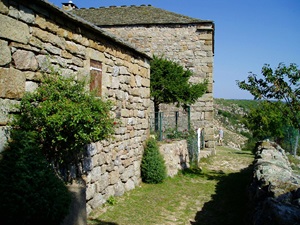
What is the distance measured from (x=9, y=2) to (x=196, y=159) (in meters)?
8.62

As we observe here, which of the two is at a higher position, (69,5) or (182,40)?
(69,5)

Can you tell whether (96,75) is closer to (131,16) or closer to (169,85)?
(169,85)

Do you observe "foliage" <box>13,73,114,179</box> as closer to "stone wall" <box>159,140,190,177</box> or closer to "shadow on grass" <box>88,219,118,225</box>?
"shadow on grass" <box>88,219,118,225</box>

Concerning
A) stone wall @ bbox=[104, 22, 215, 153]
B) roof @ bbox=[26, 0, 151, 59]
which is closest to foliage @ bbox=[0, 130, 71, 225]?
roof @ bbox=[26, 0, 151, 59]

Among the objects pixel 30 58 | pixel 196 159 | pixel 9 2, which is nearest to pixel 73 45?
pixel 30 58

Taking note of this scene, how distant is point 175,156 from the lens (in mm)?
9609

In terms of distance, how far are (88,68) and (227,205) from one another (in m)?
4.18

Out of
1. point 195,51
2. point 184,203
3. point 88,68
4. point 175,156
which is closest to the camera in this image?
point 88,68

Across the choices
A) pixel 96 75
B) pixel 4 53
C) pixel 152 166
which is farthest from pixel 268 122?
pixel 4 53

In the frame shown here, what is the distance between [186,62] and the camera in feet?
46.9

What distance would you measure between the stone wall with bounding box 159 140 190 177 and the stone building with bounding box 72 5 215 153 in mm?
3893

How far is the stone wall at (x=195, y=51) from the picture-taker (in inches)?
553

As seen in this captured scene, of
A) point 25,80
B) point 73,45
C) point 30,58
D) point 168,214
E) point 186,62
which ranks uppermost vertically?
point 186,62

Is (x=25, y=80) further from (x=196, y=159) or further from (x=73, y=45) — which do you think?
(x=196, y=159)
